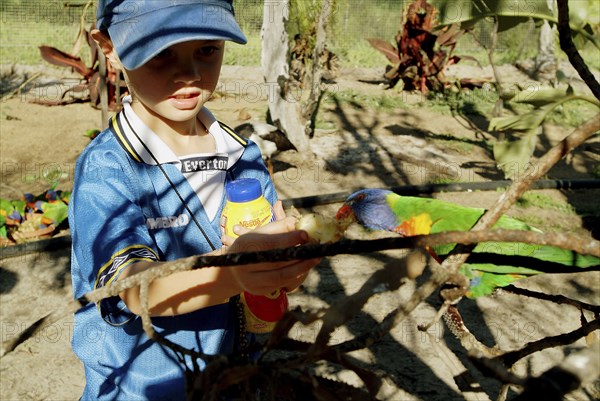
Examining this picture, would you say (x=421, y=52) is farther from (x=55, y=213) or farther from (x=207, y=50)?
(x=207, y=50)

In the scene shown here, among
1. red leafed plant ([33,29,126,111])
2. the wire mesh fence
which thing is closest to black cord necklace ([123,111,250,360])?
red leafed plant ([33,29,126,111])

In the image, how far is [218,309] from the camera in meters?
1.21

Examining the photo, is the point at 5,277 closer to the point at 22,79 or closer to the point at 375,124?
the point at 375,124

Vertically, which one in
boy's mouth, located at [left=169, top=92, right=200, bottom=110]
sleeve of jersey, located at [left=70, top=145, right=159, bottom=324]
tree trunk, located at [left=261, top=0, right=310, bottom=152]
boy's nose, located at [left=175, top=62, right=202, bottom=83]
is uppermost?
boy's nose, located at [left=175, top=62, right=202, bottom=83]

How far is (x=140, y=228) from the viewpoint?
0.97 m

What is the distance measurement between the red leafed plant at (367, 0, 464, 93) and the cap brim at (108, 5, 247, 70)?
637 cm

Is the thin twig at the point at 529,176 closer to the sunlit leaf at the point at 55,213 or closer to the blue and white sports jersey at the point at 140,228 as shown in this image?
the blue and white sports jersey at the point at 140,228

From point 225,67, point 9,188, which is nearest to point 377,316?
point 9,188

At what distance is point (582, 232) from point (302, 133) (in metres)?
2.27

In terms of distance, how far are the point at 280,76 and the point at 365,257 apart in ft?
6.64

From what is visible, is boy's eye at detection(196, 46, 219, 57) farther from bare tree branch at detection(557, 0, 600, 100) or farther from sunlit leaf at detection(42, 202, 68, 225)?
sunlit leaf at detection(42, 202, 68, 225)

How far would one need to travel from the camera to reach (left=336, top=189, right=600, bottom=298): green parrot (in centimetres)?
187

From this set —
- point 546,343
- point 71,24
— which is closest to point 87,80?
point 71,24

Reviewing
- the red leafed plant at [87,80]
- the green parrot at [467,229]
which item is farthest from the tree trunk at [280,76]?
the green parrot at [467,229]
